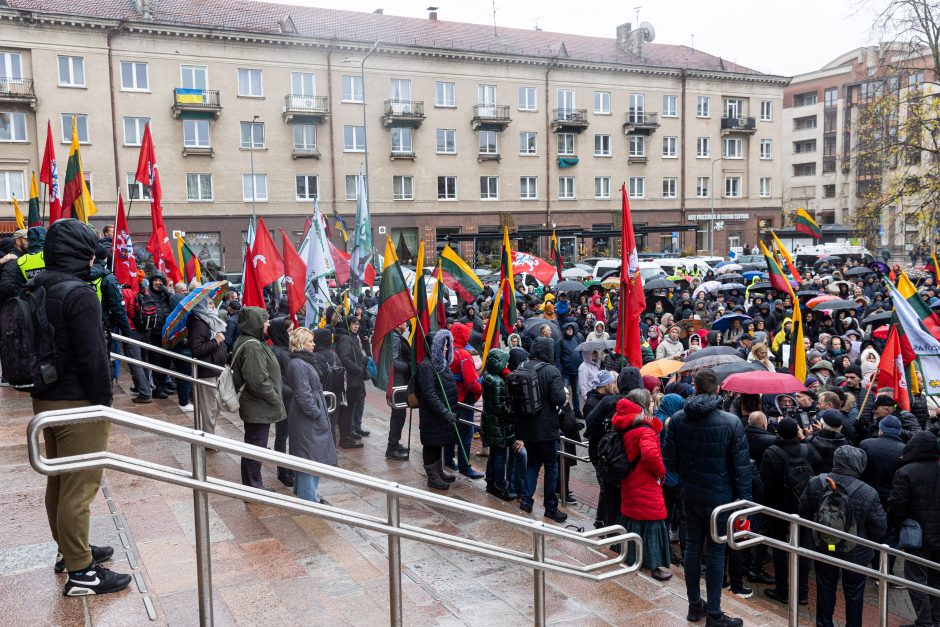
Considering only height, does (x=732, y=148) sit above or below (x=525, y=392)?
above

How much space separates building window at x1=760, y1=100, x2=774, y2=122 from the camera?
191ft

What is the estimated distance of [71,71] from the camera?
3919 cm

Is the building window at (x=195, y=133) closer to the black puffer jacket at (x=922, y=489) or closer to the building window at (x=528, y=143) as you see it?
the building window at (x=528, y=143)

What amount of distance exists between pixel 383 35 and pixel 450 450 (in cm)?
4336

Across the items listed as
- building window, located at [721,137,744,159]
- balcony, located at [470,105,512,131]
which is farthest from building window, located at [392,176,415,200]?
building window, located at [721,137,744,159]

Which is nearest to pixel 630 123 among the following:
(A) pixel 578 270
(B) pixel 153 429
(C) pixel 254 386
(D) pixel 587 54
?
(D) pixel 587 54

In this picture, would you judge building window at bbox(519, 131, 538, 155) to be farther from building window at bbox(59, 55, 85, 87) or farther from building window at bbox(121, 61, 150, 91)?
building window at bbox(59, 55, 85, 87)

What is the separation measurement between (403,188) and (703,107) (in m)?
23.1

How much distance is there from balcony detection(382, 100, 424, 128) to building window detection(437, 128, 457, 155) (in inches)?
72.5

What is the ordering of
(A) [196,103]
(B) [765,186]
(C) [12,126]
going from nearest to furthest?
(C) [12,126] < (A) [196,103] < (B) [765,186]

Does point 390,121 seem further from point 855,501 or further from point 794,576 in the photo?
point 794,576

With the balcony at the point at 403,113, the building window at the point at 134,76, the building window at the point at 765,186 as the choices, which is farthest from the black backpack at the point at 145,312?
the building window at the point at 765,186

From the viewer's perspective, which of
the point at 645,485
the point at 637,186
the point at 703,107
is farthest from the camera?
the point at 703,107

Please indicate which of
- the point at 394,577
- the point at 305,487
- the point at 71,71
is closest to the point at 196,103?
the point at 71,71
